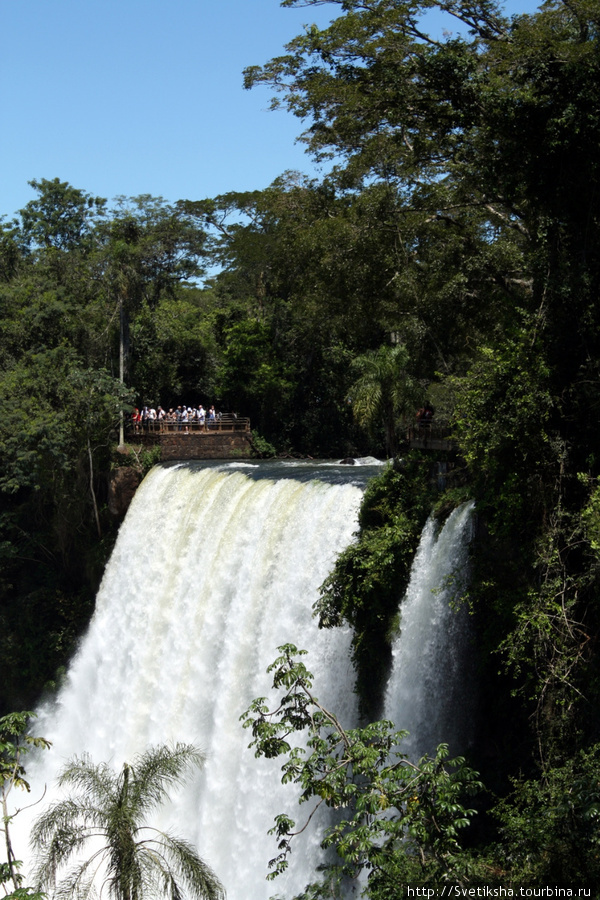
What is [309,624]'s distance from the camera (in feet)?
54.5

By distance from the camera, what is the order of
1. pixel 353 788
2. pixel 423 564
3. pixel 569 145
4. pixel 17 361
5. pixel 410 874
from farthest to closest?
pixel 17 361
pixel 423 564
pixel 569 145
pixel 410 874
pixel 353 788

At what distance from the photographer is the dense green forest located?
11.2 metres

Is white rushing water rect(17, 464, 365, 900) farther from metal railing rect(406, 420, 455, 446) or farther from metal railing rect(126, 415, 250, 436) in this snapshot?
metal railing rect(126, 415, 250, 436)

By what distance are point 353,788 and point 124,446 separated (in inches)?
843

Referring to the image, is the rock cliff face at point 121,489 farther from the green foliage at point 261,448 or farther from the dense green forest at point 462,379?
the green foliage at point 261,448

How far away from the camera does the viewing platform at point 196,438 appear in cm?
3020

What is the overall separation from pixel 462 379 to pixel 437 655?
4.20m

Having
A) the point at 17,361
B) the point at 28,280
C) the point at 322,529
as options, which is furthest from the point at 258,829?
the point at 28,280

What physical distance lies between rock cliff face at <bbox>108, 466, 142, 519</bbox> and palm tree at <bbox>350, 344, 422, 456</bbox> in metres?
7.42

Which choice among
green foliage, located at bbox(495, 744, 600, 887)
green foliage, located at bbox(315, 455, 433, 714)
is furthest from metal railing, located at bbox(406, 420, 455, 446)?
green foliage, located at bbox(495, 744, 600, 887)

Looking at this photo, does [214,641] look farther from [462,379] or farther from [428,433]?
[462,379]

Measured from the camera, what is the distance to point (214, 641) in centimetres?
1916

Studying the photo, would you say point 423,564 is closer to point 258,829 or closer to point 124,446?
point 258,829

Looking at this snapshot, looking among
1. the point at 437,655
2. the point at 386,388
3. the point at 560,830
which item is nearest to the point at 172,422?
the point at 386,388
